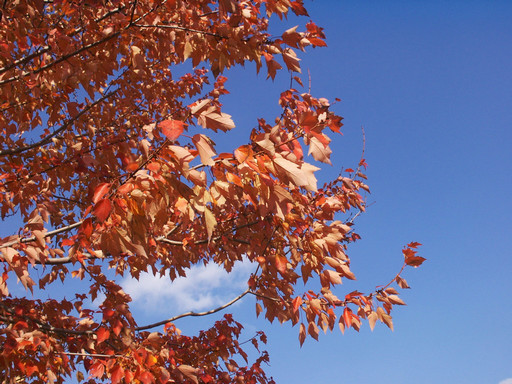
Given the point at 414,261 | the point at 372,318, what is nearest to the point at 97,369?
the point at 372,318

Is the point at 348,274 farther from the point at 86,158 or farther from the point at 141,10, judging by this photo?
the point at 141,10

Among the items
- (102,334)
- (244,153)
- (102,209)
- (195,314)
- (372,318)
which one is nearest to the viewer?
(102,209)

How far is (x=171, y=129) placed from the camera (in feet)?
5.60

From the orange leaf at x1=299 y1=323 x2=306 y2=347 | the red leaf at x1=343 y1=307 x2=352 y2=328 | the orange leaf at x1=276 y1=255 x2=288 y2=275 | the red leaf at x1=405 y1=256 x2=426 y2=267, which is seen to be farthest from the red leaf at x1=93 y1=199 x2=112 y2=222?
the red leaf at x1=405 y1=256 x2=426 y2=267

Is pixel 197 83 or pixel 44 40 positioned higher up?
pixel 197 83

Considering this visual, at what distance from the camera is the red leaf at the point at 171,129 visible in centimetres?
169

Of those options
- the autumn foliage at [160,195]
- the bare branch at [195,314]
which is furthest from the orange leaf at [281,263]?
the bare branch at [195,314]

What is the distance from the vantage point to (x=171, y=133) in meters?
1.70

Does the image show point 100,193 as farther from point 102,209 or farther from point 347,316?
point 347,316

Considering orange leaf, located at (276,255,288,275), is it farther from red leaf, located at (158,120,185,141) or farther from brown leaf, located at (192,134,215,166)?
red leaf, located at (158,120,185,141)

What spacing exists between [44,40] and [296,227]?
3028mm

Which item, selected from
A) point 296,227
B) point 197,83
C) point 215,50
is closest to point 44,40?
point 215,50

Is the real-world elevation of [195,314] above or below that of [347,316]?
above

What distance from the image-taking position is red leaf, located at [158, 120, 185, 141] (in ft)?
5.55
